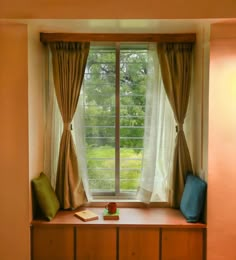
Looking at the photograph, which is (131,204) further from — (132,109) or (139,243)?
(132,109)

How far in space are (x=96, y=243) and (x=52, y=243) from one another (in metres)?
0.39

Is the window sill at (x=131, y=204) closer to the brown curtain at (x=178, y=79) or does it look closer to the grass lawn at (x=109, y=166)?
the grass lawn at (x=109, y=166)

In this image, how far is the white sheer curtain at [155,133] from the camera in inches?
118

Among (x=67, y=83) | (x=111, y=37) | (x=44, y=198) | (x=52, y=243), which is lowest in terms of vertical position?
(x=52, y=243)

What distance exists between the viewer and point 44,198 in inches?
105

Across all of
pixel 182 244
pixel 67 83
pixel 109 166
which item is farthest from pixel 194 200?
pixel 67 83

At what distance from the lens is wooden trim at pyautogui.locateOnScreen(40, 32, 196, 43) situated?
114 inches

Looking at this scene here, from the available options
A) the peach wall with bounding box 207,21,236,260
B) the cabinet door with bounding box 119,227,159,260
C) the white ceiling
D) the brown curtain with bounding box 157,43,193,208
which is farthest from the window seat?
the white ceiling

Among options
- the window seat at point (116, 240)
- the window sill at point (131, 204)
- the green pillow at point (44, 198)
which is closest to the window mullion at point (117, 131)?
the window sill at point (131, 204)
